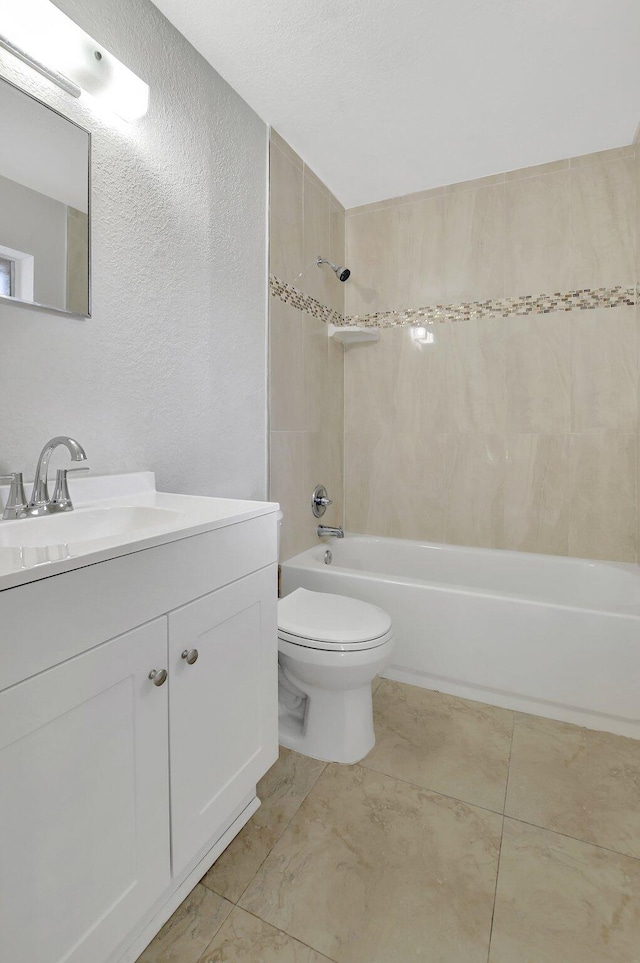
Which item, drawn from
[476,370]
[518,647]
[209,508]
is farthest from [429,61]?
[518,647]

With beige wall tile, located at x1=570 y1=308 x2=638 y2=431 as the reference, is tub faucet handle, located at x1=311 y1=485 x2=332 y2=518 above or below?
below

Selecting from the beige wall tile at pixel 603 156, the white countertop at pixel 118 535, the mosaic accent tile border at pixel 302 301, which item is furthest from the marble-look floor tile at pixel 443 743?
the beige wall tile at pixel 603 156

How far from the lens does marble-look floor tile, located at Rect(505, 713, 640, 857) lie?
131 centimetres

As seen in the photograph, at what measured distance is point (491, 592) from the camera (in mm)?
1913

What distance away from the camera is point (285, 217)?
217 centimetres

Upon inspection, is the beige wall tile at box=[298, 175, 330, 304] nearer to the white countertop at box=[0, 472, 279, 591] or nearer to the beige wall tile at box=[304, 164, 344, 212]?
the beige wall tile at box=[304, 164, 344, 212]

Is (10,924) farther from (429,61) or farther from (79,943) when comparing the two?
(429,61)

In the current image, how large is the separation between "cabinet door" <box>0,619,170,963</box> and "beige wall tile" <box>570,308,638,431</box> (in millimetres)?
2218

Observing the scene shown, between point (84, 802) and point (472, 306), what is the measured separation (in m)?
2.55

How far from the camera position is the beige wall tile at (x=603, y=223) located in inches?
86.9

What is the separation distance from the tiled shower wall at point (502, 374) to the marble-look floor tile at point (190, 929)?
75.3 inches

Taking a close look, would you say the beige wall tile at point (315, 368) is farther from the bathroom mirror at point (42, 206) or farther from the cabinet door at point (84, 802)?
the cabinet door at point (84, 802)

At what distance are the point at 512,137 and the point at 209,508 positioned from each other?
217 cm

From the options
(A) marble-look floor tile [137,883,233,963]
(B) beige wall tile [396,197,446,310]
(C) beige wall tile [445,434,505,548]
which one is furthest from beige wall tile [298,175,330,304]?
(A) marble-look floor tile [137,883,233,963]
